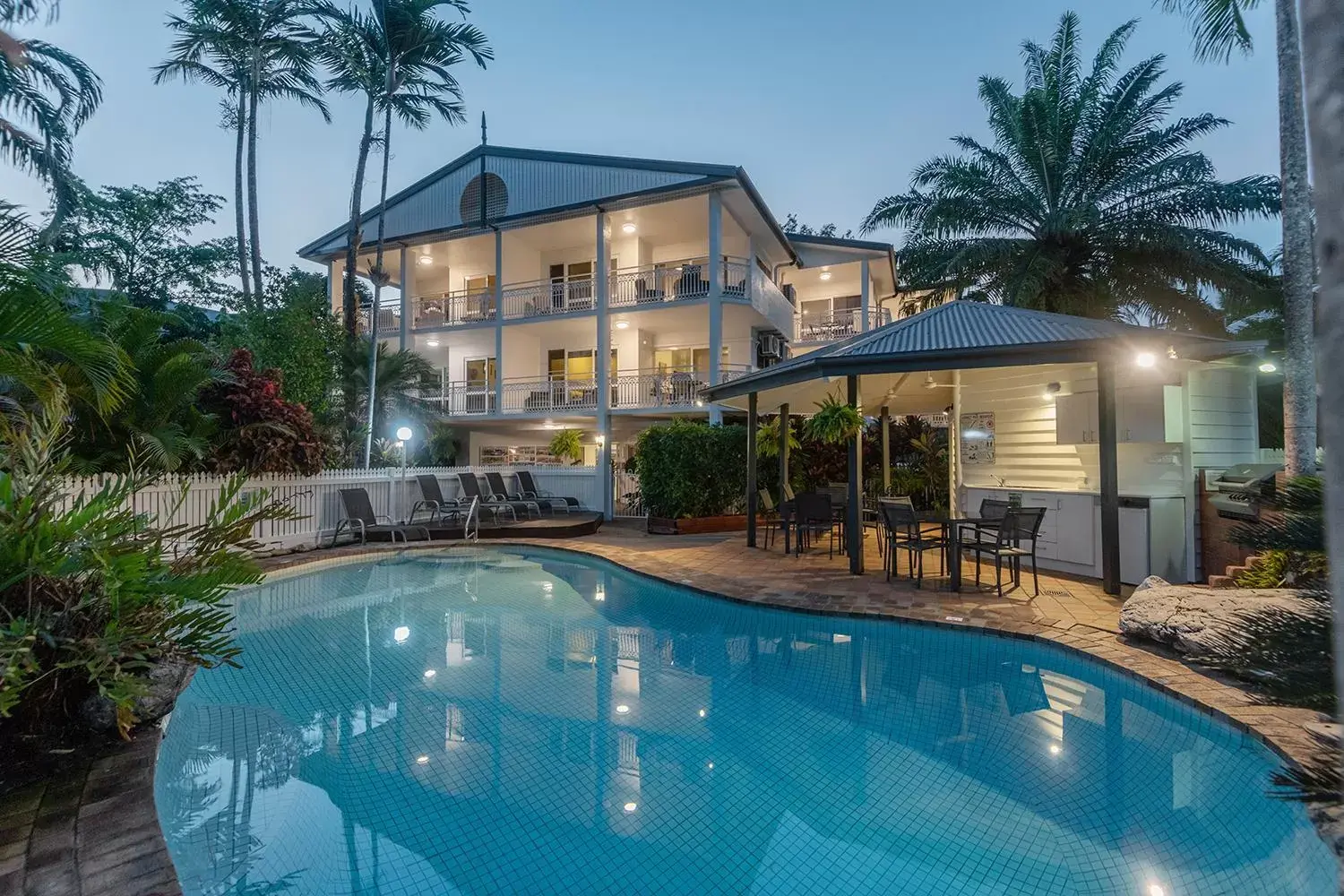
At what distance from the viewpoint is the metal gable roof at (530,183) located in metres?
17.4

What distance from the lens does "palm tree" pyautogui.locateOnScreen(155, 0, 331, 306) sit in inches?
683

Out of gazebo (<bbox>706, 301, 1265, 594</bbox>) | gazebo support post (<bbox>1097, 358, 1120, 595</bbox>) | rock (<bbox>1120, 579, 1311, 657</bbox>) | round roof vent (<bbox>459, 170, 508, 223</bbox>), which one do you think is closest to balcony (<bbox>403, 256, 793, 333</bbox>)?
round roof vent (<bbox>459, 170, 508, 223</bbox>)

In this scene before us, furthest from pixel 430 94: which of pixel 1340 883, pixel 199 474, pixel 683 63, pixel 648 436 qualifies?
pixel 683 63

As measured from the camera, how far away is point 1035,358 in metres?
7.53

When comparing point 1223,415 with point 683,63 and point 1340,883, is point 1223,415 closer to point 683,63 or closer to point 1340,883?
point 1340,883

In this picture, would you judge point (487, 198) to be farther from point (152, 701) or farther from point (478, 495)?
point (152, 701)

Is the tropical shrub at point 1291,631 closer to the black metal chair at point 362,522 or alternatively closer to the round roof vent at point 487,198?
the black metal chair at point 362,522

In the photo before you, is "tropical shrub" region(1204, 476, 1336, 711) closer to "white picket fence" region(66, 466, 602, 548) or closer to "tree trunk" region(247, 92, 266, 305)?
"white picket fence" region(66, 466, 602, 548)

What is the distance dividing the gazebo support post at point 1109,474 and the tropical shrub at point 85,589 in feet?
26.9

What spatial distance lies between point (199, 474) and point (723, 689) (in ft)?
28.9

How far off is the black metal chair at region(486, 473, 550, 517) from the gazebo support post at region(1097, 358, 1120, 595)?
11057mm

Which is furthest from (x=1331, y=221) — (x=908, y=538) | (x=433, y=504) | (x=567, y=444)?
(x=567, y=444)

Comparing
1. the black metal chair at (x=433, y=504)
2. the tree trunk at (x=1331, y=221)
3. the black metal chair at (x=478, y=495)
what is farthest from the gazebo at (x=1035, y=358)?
the tree trunk at (x=1331, y=221)

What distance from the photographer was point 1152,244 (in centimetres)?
1470
